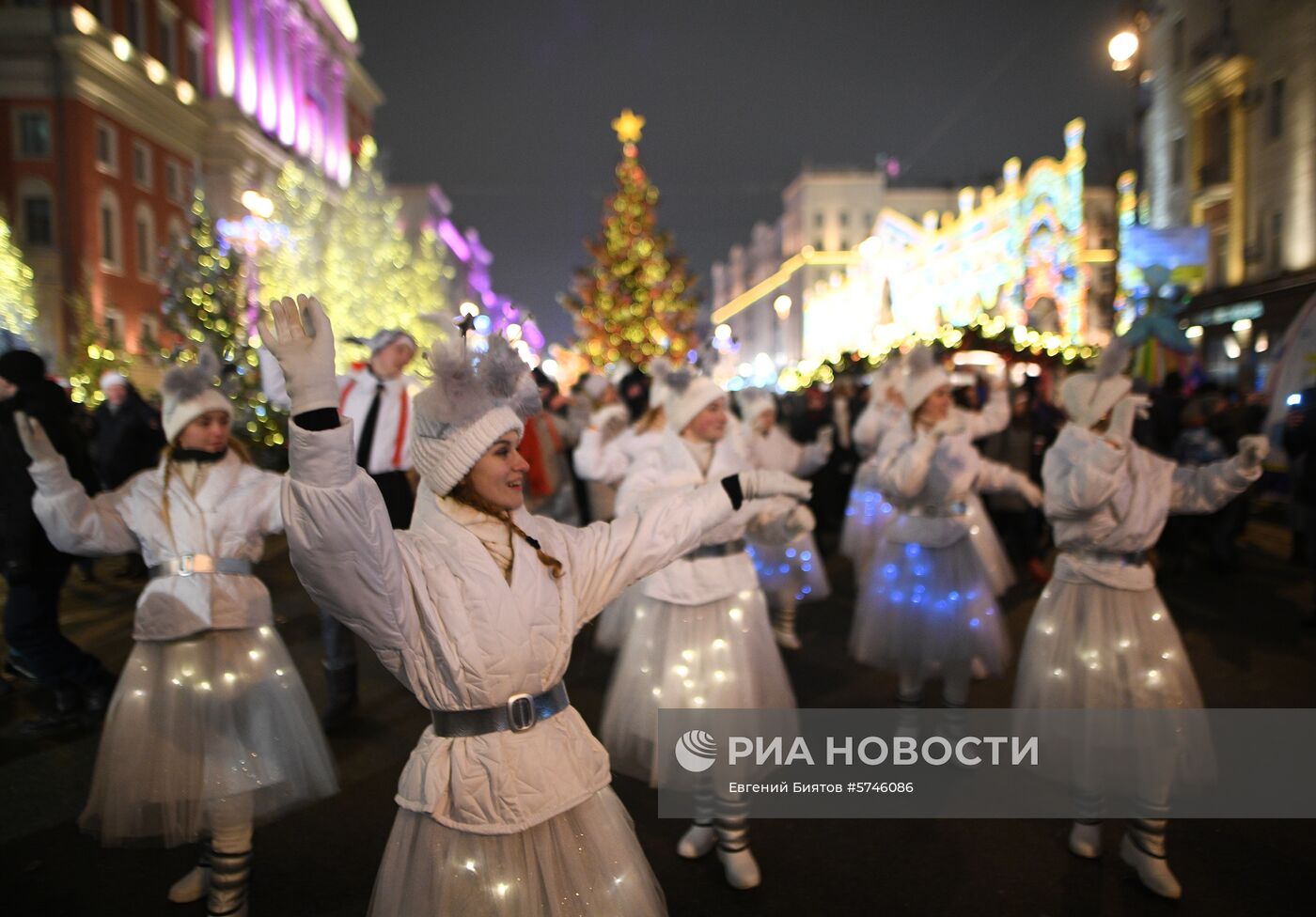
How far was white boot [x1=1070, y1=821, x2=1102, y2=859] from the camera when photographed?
445 centimetres

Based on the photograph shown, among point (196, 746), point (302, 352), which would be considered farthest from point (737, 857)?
point (302, 352)

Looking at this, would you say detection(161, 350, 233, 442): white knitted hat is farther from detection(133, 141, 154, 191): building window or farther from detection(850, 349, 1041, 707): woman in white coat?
detection(133, 141, 154, 191): building window

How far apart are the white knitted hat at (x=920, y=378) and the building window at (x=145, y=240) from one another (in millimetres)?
39035

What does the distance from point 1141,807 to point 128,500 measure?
4642mm

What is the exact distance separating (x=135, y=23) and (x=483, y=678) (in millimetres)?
44895

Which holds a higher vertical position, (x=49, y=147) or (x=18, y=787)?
(x=49, y=147)

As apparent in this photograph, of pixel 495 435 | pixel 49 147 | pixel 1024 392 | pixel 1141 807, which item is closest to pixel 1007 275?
pixel 1024 392

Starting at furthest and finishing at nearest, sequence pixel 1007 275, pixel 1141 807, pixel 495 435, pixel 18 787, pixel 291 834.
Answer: pixel 1007 275 < pixel 18 787 < pixel 291 834 < pixel 1141 807 < pixel 495 435

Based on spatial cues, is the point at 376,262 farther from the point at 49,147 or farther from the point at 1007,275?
the point at 1007,275

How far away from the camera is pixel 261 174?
47.2 meters

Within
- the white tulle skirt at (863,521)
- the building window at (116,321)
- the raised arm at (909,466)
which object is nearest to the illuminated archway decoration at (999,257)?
the white tulle skirt at (863,521)

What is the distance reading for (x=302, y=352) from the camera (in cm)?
215

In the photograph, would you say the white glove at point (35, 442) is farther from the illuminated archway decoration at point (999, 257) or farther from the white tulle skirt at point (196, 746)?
the illuminated archway decoration at point (999, 257)

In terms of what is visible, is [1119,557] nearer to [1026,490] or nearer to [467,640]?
[1026,490]
